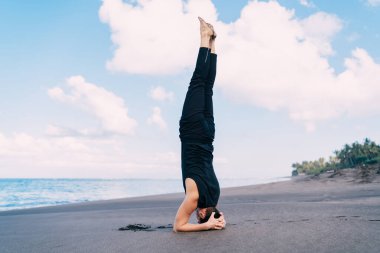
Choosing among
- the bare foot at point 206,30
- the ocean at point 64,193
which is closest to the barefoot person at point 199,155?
the bare foot at point 206,30

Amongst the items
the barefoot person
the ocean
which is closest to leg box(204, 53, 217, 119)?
the barefoot person

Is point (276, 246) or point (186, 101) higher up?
point (186, 101)

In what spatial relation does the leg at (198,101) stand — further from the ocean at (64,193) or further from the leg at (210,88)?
the ocean at (64,193)

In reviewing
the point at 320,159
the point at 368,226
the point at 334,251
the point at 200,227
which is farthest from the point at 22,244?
the point at 320,159

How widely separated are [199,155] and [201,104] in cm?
62

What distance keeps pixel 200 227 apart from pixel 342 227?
1.45 metres

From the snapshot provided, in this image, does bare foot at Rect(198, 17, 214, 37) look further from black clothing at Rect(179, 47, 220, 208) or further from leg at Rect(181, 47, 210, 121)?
black clothing at Rect(179, 47, 220, 208)

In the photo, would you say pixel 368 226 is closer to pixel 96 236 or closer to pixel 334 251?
pixel 334 251

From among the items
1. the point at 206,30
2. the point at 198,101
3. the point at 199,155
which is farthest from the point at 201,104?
the point at 206,30

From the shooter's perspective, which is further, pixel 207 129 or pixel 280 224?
pixel 207 129

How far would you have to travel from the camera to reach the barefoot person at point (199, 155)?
3846 millimetres

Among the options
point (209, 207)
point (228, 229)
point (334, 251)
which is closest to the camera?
point (334, 251)

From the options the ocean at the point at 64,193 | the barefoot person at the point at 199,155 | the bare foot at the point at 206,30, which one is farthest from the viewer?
the ocean at the point at 64,193

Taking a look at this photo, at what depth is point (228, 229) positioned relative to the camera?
372 centimetres
